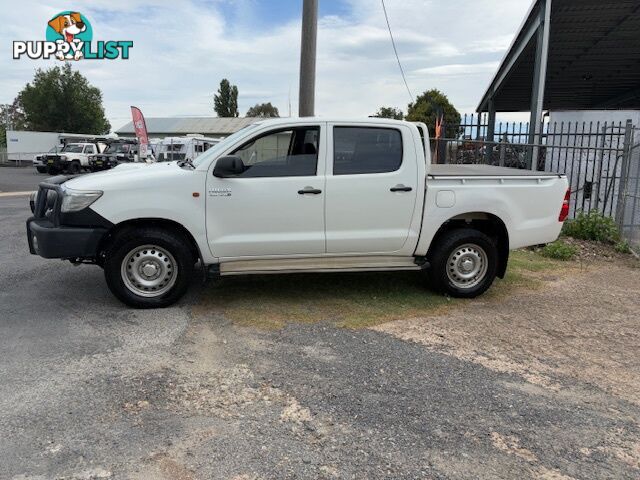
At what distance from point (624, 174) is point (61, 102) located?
51096 millimetres

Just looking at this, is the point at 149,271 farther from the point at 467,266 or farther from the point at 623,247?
the point at 623,247

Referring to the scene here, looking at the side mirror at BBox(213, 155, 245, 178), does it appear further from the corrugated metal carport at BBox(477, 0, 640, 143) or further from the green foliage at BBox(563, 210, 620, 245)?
the corrugated metal carport at BBox(477, 0, 640, 143)

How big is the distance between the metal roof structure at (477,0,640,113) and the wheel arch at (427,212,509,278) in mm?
6777

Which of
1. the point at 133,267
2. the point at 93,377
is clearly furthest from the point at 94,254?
the point at 93,377

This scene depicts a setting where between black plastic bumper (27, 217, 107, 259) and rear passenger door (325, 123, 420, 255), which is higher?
rear passenger door (325, 123, 420, 255)

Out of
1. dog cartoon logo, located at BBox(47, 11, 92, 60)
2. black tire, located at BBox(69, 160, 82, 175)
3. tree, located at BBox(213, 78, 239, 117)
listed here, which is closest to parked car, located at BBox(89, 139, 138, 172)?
black tire, located at BBox(69, 160, 82, 175)

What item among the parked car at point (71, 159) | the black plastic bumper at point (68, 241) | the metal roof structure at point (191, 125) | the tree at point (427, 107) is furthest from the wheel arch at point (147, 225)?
the metal roof structure at point (191, 125)

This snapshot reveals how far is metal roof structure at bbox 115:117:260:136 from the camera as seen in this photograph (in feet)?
199

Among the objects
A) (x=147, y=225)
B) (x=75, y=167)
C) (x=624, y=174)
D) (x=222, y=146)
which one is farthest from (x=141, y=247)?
(x=75, y=167)

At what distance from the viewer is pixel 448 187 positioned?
5582 millimetres

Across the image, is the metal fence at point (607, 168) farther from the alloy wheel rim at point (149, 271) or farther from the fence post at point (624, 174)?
the alloy wheel rim at point (149, 271)

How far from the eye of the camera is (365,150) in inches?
216

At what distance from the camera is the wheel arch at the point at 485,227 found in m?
5.80

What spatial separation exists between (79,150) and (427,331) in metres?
30.9
